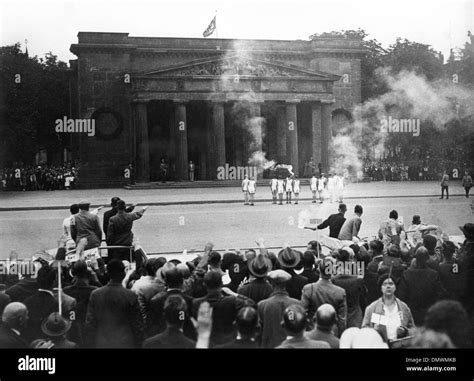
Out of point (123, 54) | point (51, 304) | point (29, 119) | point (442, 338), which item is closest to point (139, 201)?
point (29, 119)

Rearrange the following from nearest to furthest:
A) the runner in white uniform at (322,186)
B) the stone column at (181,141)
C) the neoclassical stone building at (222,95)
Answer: the runner in white uniform at (322,186) < the neoclassical stone building at (222,95) < the stone column at (181,141)

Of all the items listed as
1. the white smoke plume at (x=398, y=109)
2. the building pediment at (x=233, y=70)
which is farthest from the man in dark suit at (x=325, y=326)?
the building pediment at (x=233, y=70)

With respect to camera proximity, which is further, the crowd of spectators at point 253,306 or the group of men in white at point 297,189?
the group of men in white at point 297,189

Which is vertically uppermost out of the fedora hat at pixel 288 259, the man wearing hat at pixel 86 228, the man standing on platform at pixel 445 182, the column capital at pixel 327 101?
the column capital at pixel 327 101

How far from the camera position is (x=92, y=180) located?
98.3 ft

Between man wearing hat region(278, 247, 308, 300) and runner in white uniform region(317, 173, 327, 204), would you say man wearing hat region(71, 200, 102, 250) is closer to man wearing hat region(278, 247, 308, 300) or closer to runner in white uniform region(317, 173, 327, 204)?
man wearing hat region(278, 247, 308, 300)

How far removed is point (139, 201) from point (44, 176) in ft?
21.0

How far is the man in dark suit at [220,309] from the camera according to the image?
7051 millimetres

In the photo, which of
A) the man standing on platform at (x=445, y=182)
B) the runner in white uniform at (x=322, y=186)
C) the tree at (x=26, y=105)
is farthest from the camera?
the runner in white uniform at (x=322, y=186)

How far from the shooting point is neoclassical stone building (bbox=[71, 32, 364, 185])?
3769 centimetres

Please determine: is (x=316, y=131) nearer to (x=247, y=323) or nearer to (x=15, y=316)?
(x=247, y=323)

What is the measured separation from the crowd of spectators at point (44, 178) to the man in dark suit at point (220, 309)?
21.8 m

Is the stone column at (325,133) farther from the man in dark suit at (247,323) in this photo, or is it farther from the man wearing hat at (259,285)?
the man in dark suit at (247,323)

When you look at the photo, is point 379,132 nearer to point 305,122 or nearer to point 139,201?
point 139,201
